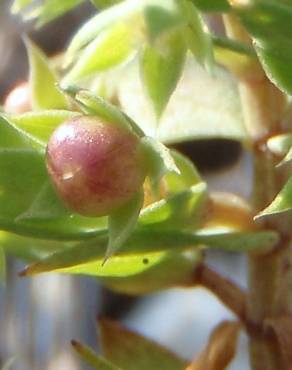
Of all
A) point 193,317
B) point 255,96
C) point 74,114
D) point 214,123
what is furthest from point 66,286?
point 74,114

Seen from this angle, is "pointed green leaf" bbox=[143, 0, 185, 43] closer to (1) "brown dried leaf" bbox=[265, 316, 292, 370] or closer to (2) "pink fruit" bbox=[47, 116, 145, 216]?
(2) "pink fruit" bbox=[47, 116, 145, 216]

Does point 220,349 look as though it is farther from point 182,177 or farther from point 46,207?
point 46,207

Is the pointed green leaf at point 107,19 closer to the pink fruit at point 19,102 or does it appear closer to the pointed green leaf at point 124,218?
the pointed green leaf at point 124,218

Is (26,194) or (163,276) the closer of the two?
(26,194)

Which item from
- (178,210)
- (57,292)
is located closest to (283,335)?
(178,210)

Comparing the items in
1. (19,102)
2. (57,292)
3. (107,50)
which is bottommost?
(57,292)

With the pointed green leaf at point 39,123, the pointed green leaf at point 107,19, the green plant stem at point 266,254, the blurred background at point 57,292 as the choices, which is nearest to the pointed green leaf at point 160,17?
the pointed green leaf at point 107,19

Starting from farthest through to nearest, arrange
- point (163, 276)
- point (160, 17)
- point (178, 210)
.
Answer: point (163, 276) → point (178, 210) → point (160, 17)

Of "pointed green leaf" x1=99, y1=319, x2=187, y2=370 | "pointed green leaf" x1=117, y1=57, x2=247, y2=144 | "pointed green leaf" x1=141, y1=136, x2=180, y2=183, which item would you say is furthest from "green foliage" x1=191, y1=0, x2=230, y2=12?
"pointed green leaf" x1=99, y1=319, x2=187, y2=370
